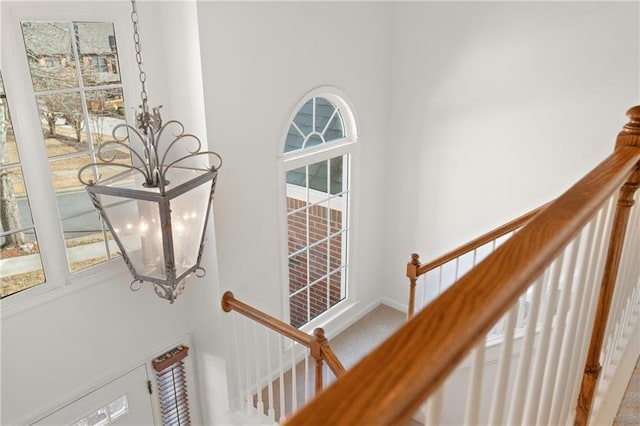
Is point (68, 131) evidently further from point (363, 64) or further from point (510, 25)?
point (510, 25)

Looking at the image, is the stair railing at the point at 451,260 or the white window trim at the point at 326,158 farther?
the white window trim at the point at 326,158

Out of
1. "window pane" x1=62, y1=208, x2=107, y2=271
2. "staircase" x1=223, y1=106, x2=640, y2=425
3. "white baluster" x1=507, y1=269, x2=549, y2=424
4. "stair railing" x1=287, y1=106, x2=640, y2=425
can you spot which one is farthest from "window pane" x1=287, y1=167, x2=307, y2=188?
"white baluster" x1=507, y1=269, x2=549, y2=424

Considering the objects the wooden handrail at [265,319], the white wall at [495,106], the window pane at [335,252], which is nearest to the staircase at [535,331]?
the wooden handrail at [265,319]

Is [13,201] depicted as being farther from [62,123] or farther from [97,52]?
[97,52]

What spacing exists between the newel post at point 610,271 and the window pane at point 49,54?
2.83 meters

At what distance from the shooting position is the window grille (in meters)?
3.75

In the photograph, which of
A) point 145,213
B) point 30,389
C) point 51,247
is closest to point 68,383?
point 30,389

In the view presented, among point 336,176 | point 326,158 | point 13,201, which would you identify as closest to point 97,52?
point 13,201

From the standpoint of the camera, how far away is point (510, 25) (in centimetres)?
407

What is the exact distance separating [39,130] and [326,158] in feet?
7.75

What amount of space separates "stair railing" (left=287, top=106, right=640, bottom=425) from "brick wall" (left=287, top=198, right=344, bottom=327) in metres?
3.12

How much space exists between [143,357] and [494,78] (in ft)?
11.8

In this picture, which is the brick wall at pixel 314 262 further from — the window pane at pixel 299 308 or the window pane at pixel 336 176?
the window pane at pixel 336 176

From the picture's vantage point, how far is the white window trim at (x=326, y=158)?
401 centimetres
